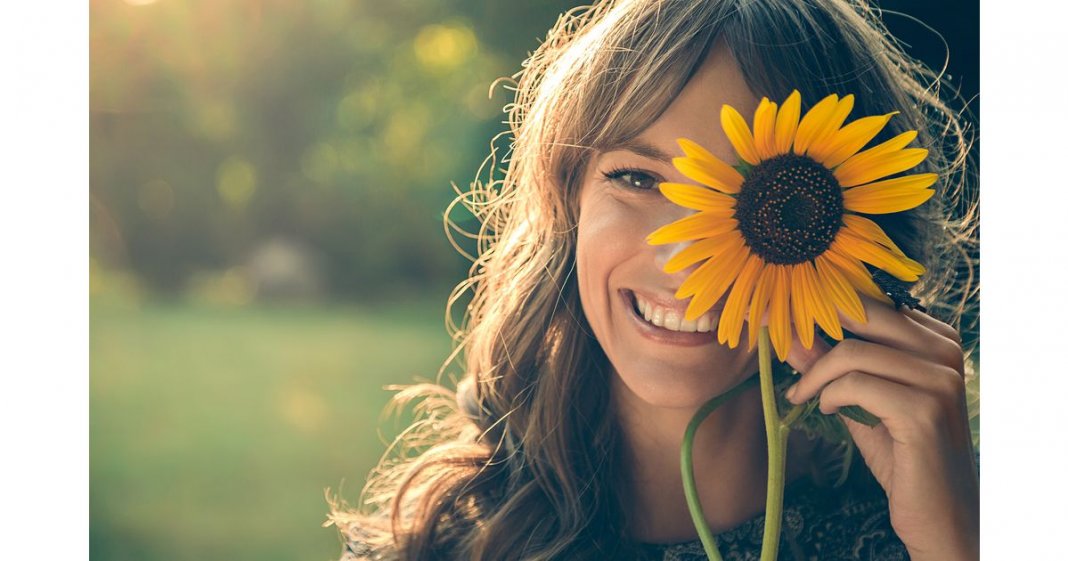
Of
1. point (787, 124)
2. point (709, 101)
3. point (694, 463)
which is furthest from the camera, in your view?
point (694, 463)

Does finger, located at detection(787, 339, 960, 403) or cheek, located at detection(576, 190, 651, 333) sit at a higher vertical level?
cheek, located at detection(576, 190, 651, 333)

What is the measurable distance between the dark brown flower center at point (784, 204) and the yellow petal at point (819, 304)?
0.01 metres

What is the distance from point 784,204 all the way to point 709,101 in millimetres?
173

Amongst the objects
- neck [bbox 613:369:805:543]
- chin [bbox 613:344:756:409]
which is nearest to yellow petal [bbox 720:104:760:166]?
chin [bbox 613:344:756:409]

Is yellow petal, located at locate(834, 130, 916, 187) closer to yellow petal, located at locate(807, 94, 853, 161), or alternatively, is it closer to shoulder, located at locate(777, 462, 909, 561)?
yellow petal, located at locate(807, 94, 853, 161)

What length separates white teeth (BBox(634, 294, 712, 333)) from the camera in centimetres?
91

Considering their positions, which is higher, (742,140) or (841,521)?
(742,140)

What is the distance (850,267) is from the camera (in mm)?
773

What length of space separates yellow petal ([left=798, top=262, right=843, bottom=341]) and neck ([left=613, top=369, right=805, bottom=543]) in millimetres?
265

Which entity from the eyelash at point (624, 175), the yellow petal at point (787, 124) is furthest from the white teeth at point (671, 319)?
the yellow petal at point (787, 124)

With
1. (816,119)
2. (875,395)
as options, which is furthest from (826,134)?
(875,395)

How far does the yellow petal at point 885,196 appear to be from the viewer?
0.77m

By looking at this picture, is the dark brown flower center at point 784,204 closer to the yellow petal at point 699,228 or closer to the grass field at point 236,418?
the yellow petal at point 699,228

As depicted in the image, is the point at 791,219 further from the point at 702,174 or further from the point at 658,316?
the point at 658,316
